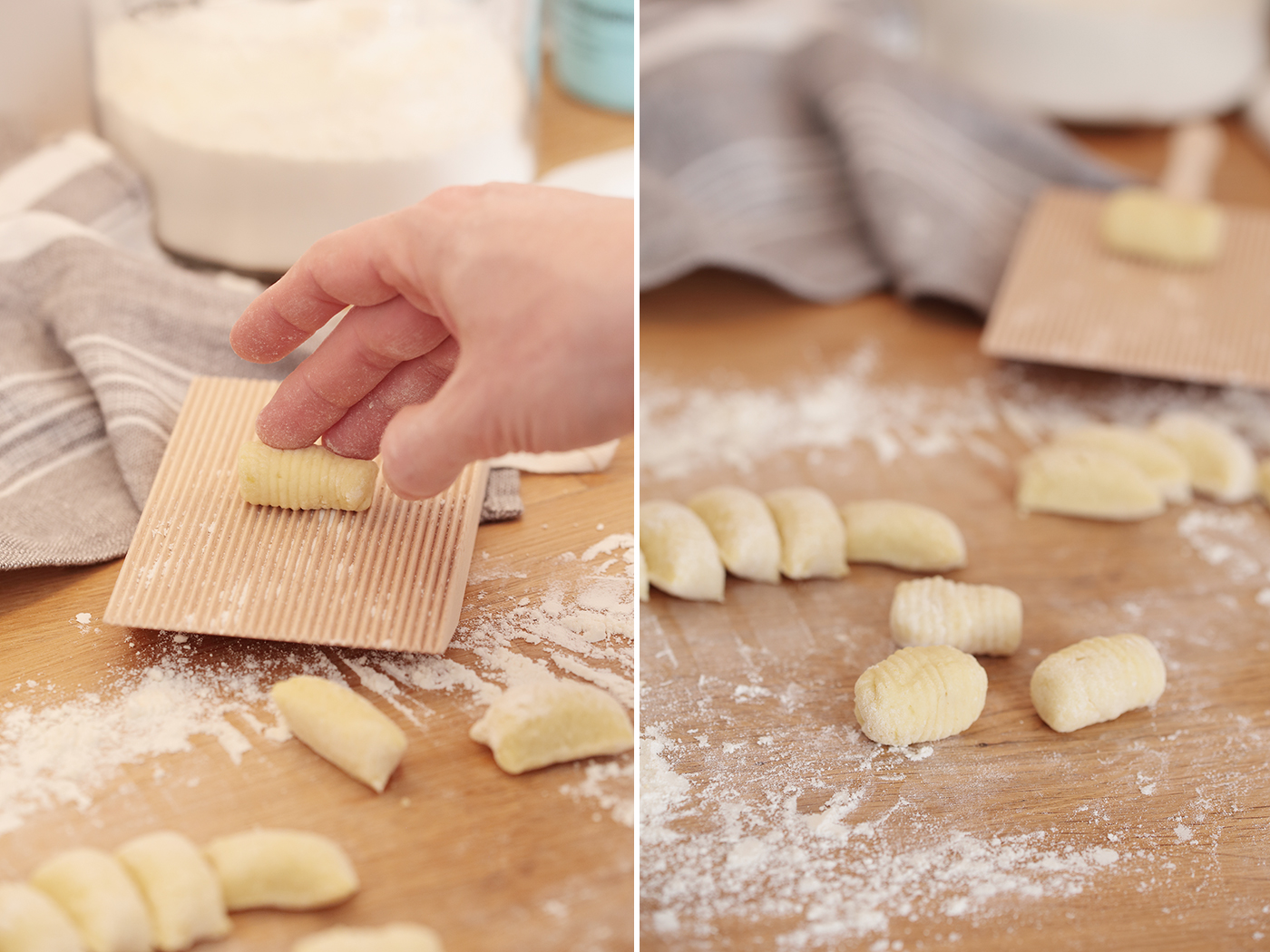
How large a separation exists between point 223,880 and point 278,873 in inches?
0.8

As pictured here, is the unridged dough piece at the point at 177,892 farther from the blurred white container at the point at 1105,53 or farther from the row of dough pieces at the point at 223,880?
the blurred white container at the point at 1105,53

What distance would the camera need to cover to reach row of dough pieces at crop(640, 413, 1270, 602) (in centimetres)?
73

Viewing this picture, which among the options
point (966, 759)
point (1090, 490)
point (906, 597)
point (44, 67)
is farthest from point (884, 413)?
point (44, 67)

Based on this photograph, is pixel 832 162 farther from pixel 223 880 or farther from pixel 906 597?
pixel 223 880

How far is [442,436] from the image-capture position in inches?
20.2

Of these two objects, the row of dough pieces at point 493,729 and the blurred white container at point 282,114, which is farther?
the blurred white container at point 282,114

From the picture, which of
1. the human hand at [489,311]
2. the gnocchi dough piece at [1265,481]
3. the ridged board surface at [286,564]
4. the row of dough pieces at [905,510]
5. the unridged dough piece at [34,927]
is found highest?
the human hand at [489,311]

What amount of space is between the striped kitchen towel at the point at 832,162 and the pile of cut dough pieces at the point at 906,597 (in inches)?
14.1

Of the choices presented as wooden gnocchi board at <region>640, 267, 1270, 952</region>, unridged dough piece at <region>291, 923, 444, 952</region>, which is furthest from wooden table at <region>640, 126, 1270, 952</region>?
unridged dough piece at <region>291, 923, 444, 952</region>

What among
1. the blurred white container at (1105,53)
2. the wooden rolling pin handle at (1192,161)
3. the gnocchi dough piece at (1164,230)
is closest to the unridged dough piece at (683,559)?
the gnocchi dough piece at (1164,230)

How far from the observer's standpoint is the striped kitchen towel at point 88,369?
0.68m

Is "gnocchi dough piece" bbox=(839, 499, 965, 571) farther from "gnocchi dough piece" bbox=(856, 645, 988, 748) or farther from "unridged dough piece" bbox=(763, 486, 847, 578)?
"gnocchi dough piece" bbox=(856, 645, 988, 748)

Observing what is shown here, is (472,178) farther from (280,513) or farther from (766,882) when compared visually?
(766,882)

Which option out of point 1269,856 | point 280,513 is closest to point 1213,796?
point 1269,856
